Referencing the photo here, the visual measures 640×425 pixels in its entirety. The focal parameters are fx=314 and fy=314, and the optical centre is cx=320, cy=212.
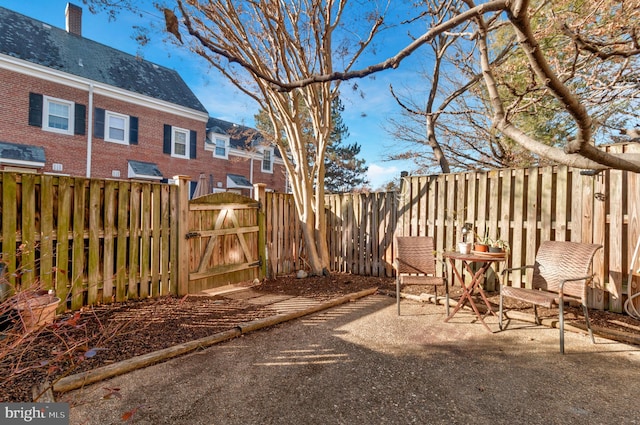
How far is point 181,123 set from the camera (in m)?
14.8

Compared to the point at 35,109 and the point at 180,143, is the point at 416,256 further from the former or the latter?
the point at 180,143

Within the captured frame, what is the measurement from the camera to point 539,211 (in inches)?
171

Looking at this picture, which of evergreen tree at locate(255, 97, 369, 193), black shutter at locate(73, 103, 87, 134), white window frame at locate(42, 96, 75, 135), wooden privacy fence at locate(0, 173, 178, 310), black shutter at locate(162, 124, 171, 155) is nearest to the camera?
wooden privacy fence at locate(0, 173, 178, 310)

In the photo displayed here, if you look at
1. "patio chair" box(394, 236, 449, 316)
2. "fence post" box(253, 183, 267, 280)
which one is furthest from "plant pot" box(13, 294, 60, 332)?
"patio chair" box(394, 236, 449, 316)

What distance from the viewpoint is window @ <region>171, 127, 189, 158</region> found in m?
14.5

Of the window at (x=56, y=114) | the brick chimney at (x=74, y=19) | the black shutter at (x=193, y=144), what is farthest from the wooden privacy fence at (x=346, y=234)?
the brick chimney at (x=74, y=19)

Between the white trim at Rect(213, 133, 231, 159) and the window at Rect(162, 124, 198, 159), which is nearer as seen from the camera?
the window at Rect(162, 124, 198, 159)

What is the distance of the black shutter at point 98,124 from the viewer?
1193 centimetres

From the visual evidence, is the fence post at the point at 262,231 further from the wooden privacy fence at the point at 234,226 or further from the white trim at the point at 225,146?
the white trim at the point at 225,146

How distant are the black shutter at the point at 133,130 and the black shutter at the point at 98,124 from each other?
1009 mm

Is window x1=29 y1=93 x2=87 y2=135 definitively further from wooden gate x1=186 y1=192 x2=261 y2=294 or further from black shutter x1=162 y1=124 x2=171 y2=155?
wooden gate x1=186 y1=192 x2=261 y2=294

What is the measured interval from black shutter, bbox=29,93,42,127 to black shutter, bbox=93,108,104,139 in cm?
157

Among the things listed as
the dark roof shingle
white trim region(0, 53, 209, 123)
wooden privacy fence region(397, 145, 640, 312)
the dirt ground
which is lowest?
the dirt ground

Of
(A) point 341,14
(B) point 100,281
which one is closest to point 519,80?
(A) point 341,14
